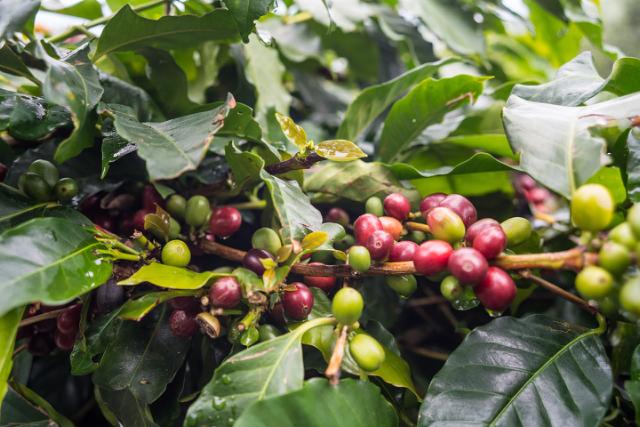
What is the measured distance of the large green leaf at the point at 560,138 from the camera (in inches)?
17.8

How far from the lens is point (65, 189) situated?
0.59 metres

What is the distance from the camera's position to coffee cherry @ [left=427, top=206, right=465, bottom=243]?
1.68ft

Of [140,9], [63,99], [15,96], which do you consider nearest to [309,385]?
[63,99]

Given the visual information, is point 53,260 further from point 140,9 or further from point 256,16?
point 140,9

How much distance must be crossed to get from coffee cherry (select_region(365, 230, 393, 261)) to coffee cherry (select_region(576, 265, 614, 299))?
0.59 ft

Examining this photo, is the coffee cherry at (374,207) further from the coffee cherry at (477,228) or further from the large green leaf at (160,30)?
the large green leaf at (160,30)

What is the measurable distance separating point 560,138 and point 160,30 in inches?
20.2

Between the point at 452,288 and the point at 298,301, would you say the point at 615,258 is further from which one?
the point at 298,301

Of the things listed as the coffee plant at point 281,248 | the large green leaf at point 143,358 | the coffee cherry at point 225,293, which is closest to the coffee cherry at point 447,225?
the coffee plant at point 281,248

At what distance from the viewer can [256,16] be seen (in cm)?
58

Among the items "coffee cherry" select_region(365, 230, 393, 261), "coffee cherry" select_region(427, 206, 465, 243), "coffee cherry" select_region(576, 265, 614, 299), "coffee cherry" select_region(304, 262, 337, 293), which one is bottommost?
"coffee cherry" select_region(304, 262, 337, 293)

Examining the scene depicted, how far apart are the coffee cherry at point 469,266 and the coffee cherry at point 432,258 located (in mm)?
12

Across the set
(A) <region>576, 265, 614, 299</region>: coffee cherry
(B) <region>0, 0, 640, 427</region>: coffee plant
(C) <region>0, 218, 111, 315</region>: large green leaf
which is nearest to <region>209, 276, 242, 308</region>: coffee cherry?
(B) <region>0, 0, 640, 427</region>: coffee plant

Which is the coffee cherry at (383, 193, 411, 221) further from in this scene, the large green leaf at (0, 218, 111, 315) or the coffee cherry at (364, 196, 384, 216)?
the large green leaf at (0, 218, 111, 315)
